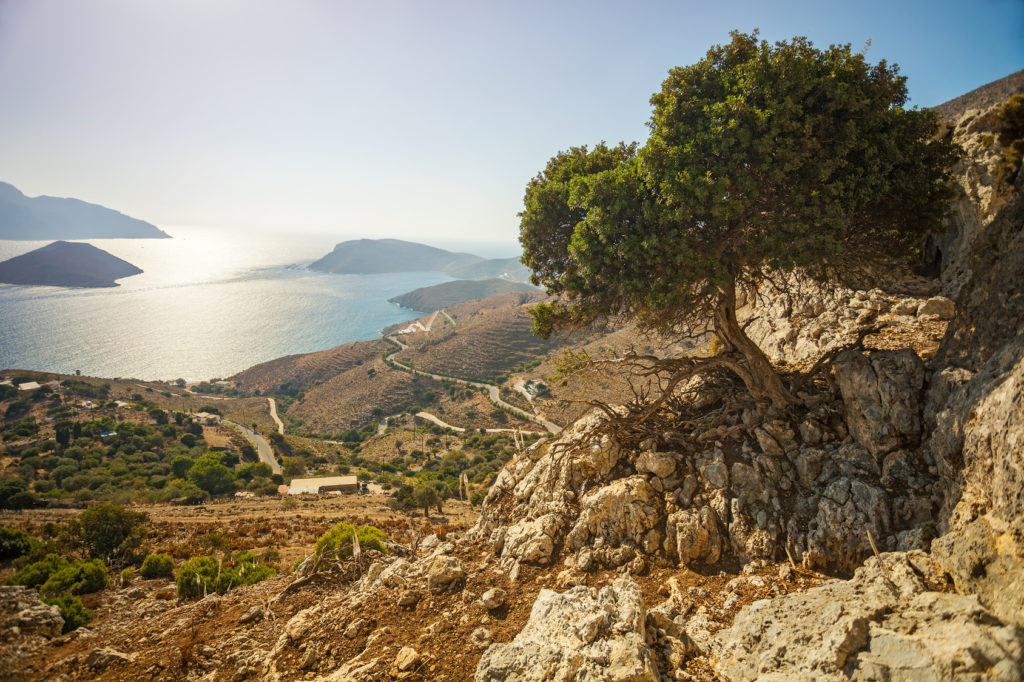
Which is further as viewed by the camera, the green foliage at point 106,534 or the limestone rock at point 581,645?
the green foliage at point 106,534

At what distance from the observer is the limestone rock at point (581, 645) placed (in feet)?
15.2

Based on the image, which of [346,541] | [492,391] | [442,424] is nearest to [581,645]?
[346,541]

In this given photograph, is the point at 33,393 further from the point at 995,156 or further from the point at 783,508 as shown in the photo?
the point at 995,156

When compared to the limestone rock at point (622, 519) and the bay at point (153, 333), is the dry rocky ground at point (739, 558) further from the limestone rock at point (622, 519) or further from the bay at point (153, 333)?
the bay at point (153, 333)

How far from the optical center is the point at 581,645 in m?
5.06

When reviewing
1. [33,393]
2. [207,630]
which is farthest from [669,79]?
[33,393]

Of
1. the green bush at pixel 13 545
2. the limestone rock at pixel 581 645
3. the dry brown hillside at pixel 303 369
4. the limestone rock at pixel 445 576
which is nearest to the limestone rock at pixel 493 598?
the limestone rock at pixel 445 576

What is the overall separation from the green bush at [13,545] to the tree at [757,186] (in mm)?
26551

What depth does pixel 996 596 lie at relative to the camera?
3986 mm

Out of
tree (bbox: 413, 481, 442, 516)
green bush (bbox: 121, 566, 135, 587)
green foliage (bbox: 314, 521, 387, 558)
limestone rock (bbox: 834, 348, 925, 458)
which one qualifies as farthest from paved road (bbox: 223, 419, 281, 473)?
limestone rock (bbox: 834, 348, 925, 458)

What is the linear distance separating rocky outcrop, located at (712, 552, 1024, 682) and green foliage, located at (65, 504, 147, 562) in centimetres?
2489

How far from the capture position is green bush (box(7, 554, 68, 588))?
45.1 ft

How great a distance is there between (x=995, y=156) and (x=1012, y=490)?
1174cm

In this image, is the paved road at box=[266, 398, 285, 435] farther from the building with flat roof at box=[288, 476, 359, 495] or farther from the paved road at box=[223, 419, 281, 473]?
the building with flat roof at box=[288, 476, 359, 495]
